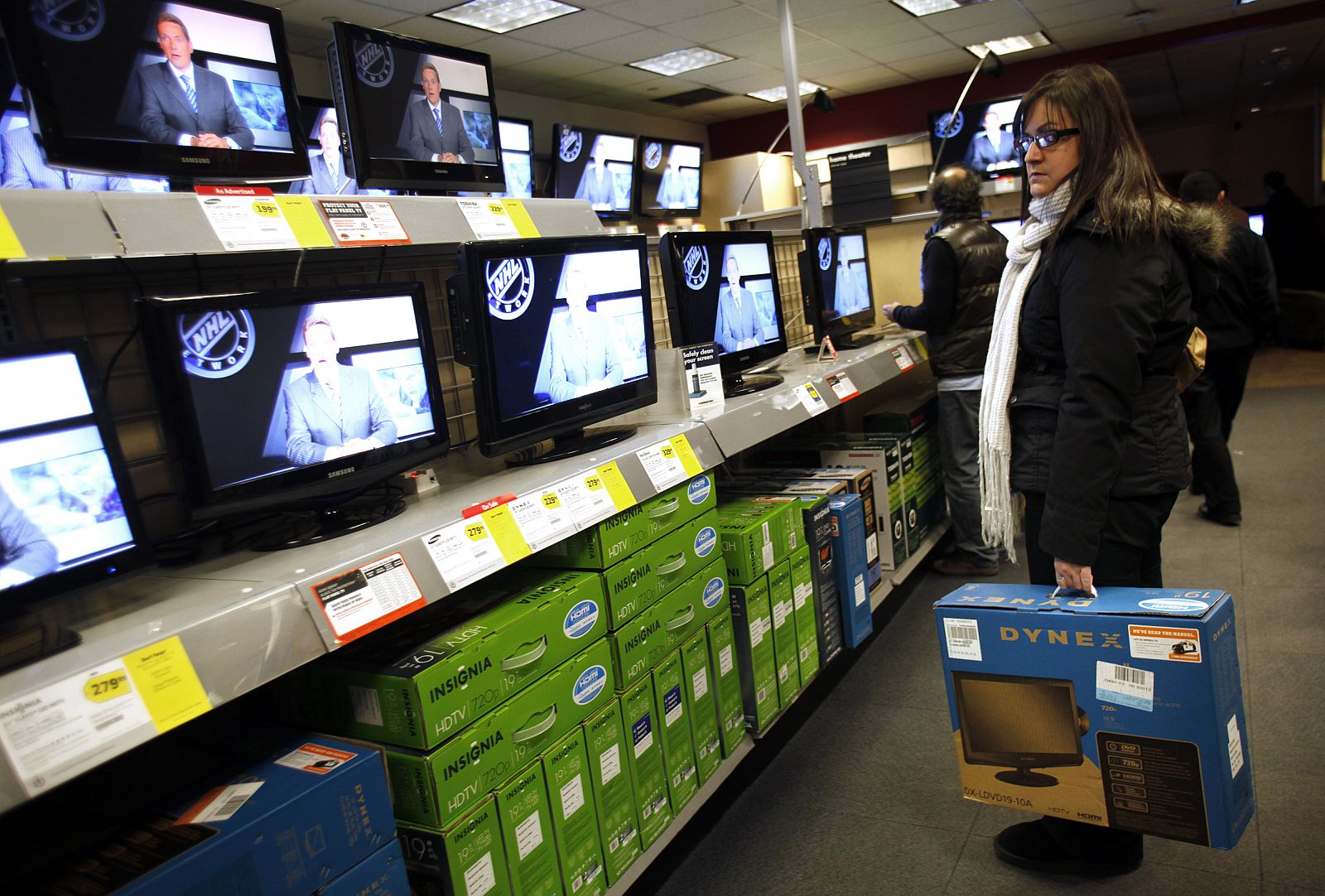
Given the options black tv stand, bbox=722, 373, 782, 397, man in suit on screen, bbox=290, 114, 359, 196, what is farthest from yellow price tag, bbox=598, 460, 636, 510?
man in suit on screen, bbox=290, 114, 359, 196

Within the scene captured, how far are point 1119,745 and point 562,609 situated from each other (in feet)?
3.34

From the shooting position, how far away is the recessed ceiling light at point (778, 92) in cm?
940

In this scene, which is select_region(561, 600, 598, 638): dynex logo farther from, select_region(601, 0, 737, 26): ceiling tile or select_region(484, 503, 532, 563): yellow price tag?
select_region(601, 0, 737, 26): ceiling tile

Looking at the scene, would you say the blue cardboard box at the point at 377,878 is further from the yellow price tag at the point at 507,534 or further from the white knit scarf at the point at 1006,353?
the white knit scarf at the point at 1006,353

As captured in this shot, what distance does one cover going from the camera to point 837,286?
3.68 m

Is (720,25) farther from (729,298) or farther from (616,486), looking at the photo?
(616,486)

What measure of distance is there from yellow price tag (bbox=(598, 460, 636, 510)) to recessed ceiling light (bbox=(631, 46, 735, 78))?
6678mm

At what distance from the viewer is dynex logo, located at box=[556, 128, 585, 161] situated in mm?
6840

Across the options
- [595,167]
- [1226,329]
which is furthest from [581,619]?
[595,167]

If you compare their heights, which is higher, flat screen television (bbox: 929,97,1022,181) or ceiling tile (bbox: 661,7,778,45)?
ceiling tile (bbox: 661,7,778,45)

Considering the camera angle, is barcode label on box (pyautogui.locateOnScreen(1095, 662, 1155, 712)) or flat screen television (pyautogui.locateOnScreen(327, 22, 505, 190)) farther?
flat screen television (pyautogui.locateOnScreen(327, 22, 505, 190))

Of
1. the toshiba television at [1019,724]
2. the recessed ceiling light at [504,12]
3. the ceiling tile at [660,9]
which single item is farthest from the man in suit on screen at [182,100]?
the ceiling tile at [660,9]

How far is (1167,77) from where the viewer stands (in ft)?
33.9

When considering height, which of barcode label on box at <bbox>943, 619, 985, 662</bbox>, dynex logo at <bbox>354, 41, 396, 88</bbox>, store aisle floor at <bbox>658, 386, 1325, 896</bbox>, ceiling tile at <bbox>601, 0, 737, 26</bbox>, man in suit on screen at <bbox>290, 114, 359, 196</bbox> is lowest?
store aisle floor at <bbox>658, 386, 1325, 896</bbox>
